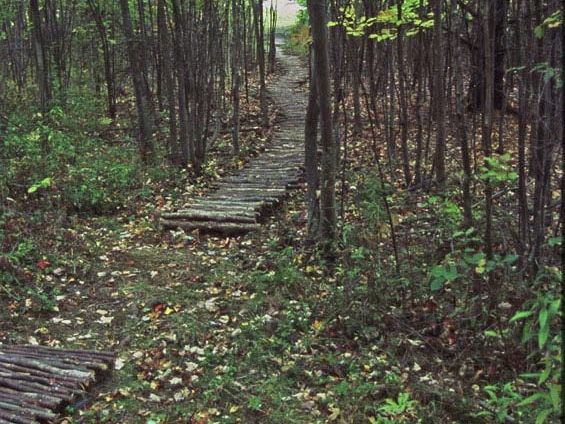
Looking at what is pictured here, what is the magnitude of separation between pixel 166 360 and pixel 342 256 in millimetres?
2475

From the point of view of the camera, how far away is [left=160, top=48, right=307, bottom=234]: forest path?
29.3 feet

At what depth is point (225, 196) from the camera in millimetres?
10211

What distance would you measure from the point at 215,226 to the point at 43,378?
4.63m

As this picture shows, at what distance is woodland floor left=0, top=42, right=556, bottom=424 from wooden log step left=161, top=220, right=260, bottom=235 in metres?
0.81

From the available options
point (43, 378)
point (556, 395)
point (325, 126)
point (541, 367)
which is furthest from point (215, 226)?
point (556, 395)

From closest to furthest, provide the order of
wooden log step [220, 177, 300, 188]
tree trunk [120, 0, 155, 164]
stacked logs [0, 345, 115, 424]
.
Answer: stacked logs [0, 345, 115, 424] → wooden log step [220, 177, 300, 188] → tree trunk [120, 0, 155, 164]

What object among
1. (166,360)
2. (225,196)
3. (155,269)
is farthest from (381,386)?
(225,196)

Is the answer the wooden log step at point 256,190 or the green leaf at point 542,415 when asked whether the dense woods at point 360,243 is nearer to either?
the green leaf at point 542,415

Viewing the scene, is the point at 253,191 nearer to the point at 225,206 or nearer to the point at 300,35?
the point at 225,206

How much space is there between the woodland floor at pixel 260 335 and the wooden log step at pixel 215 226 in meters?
0.81

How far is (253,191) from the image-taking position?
34.3ft

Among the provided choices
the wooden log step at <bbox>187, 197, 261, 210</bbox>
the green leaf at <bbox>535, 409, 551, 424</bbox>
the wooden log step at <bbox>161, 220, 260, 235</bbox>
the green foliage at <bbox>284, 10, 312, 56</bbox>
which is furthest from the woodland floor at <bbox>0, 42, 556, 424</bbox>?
the green foliage at <bbox>284, 10, 312, 56</bbox>

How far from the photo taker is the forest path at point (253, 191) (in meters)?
8.94

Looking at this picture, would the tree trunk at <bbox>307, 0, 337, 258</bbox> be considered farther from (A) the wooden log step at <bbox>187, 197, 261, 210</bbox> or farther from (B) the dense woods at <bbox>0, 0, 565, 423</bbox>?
(A) the wooden log step at <bbox>187, 197, 261, 210</bbox>
